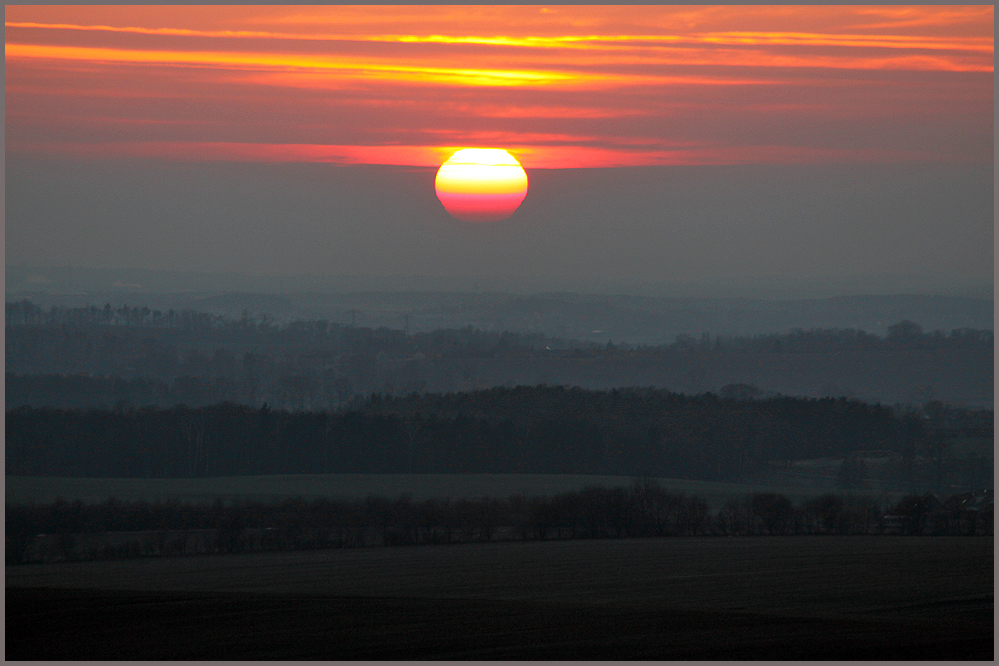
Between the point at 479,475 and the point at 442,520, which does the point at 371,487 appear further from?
the point at 442,520

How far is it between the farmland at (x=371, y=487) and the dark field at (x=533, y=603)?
3486 mm

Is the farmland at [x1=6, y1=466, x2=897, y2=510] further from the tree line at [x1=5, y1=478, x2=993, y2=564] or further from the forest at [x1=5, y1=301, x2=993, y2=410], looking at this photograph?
the forest at [x1=5, y1=301, x2=993, y2=410]

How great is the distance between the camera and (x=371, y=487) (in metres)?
26.7

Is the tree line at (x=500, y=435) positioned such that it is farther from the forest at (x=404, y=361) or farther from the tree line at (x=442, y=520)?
the tree line at (x=442, y=520)

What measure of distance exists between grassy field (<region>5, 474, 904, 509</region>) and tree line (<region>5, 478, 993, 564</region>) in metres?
0.28

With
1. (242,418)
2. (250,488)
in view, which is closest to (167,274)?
(242,418)

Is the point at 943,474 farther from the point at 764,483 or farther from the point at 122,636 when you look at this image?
the point at 122,636

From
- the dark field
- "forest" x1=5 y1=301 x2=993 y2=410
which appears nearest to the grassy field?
"forest" x1=5 y1=301 x2=993 y2=410

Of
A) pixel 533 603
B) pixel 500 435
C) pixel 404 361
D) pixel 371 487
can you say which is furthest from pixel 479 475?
pixel 533 603

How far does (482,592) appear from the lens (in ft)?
58.3

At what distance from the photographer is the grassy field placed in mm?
24453

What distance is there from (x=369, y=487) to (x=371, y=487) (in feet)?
0.26

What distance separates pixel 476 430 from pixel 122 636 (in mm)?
14809

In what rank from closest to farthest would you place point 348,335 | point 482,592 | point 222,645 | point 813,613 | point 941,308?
point 222,645, point 813,613, point 482,592, point 941,308, point 348,335
